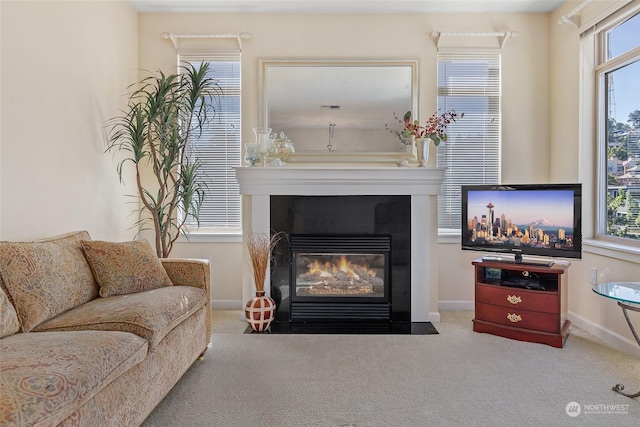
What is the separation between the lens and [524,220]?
10.8 ft

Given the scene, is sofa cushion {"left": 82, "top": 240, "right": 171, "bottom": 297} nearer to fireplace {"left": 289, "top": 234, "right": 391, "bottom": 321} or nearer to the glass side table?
fireplace {"left": 289, "top": 234, "right": 391, "bottom": 321}

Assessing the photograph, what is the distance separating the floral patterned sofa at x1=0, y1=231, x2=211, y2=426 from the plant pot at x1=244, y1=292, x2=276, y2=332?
54 cm

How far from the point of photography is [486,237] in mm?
3430

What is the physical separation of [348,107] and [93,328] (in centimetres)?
288

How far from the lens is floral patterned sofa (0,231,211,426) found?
134 centimetres

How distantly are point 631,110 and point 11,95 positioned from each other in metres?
4.22

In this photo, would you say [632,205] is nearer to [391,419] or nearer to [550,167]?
[550,167]

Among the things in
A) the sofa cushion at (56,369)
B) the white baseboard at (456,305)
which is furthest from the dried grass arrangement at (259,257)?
the white baseboard at (456,305)

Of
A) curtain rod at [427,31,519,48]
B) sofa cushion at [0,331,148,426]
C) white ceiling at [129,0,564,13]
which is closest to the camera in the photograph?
sofa cushion at [0,331,148,426]

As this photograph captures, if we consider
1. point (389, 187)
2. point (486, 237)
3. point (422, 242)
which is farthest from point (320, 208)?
point (486, 237)

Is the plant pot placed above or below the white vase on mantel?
below

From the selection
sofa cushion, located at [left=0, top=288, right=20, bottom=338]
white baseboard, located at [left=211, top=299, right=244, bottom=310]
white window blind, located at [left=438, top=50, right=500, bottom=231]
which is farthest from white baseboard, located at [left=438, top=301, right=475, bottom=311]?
sofa cushion, located at [left=0, top=288, right=20, bottom=338]

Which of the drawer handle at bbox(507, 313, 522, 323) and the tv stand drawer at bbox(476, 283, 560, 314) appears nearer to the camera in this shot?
the tv stand drawer at bbox(476, 283, 560, 314)

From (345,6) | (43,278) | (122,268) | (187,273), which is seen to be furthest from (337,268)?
(345,6)
